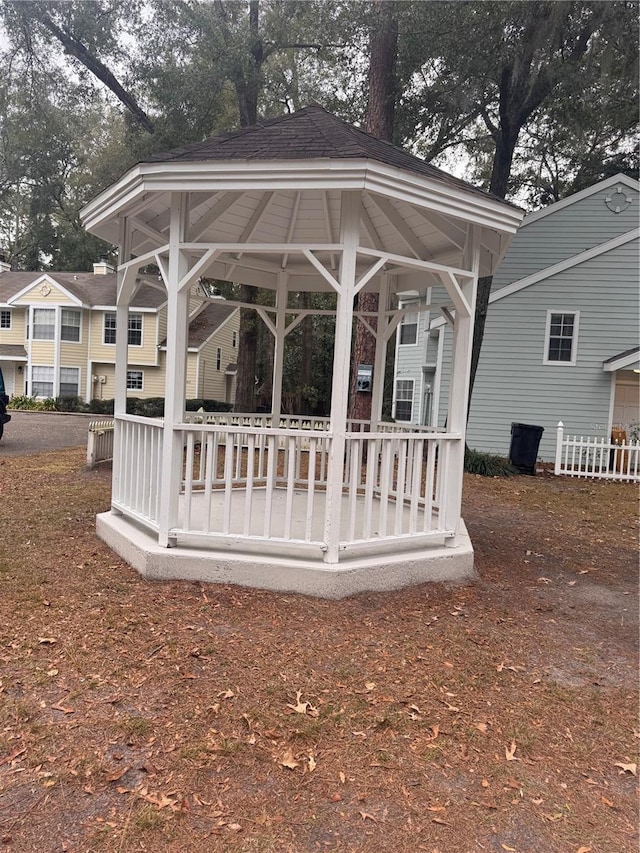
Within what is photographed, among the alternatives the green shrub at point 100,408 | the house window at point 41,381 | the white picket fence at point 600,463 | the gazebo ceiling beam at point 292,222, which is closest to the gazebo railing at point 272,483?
the gazebo ceiling beam at point 292,222

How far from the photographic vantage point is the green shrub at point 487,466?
12445mm

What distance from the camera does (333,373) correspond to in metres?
4.07

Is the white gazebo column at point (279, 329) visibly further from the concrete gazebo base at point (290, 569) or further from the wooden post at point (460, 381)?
the concrete gazebo base at point (290, 569)

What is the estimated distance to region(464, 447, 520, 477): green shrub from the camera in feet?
40.8

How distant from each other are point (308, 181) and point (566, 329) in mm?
12656

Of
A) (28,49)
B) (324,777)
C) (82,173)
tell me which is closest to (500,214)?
(324,777)

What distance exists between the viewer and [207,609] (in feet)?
13.6

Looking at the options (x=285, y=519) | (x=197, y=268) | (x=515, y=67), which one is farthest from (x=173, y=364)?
(x=515, y=67)

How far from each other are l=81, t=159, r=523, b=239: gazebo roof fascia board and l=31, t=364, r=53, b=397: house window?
2764 cm

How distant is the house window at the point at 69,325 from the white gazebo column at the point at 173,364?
27.8m

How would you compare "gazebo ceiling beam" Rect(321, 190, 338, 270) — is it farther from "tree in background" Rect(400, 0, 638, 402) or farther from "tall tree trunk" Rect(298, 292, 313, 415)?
"tall tree trunk" Rect(298, 292, 313, 415)

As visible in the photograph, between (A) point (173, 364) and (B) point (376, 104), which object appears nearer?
(A) point (173, 364)

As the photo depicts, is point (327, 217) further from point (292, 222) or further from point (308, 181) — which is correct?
point (308, 181)

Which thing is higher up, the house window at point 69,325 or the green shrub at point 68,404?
the house window at point 69,325
